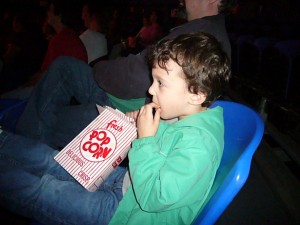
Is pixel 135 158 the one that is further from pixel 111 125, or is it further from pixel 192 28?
pixel 192 28

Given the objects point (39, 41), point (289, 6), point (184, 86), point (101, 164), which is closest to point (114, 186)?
point (101, 164)

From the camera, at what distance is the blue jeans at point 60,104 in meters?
1.22

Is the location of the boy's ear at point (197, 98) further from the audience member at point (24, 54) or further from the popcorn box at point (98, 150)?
the audience member at point (24, 54)

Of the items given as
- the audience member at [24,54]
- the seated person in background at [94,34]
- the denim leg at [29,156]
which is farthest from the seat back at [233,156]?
the audience member at [24,54]

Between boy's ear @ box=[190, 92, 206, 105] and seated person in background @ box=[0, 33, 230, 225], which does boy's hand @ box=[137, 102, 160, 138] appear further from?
boy's ear @ box=[190, 92, 206, 105]

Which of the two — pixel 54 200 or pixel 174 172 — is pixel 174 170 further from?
pixel 54 200

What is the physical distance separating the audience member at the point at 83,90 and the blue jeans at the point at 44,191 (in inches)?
9.8

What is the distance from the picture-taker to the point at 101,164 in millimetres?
878

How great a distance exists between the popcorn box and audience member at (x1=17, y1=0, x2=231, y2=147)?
28cm

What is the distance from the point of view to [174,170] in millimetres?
659

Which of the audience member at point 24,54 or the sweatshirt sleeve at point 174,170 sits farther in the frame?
the audience member at point 24,54

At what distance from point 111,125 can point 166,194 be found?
399 millimetres

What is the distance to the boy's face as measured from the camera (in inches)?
32.0

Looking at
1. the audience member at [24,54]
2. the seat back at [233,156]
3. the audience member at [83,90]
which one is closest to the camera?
the seat back at [233,156]
